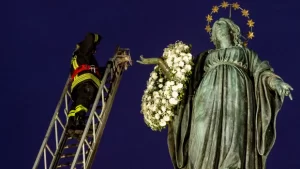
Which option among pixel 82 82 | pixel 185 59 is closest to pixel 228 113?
pixel 185 59

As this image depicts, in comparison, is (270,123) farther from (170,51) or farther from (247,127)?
(170,51)

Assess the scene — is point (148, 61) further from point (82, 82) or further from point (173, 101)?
point (82, 82)

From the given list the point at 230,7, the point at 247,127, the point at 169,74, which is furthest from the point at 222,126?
the point at 230,7

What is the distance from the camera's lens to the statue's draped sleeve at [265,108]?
42.2ft

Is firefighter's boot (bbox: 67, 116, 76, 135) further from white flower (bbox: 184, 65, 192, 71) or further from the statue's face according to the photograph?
the statue's face

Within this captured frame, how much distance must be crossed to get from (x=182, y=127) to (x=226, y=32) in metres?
1.75

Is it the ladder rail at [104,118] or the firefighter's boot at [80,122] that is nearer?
the ladder rail at [104,118]

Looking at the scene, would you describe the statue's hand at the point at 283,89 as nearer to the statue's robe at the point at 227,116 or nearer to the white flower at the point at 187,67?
the statue's robe at the point at 227,116

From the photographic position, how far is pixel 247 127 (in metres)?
13.0

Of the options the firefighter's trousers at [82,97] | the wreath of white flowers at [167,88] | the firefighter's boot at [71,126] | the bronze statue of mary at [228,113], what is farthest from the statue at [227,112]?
the firefighter's boot at [71,126]

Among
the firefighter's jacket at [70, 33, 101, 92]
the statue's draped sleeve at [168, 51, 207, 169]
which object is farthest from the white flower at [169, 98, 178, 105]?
the firefighter's jacket at [70, 33, 101, 92]

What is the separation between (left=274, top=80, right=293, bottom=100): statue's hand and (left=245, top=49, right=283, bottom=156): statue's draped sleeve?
0.17 meters

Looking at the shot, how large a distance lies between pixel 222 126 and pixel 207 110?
378mm

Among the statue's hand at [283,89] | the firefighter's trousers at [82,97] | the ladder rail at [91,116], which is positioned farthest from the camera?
the firefighter's trousers at [82,97]
